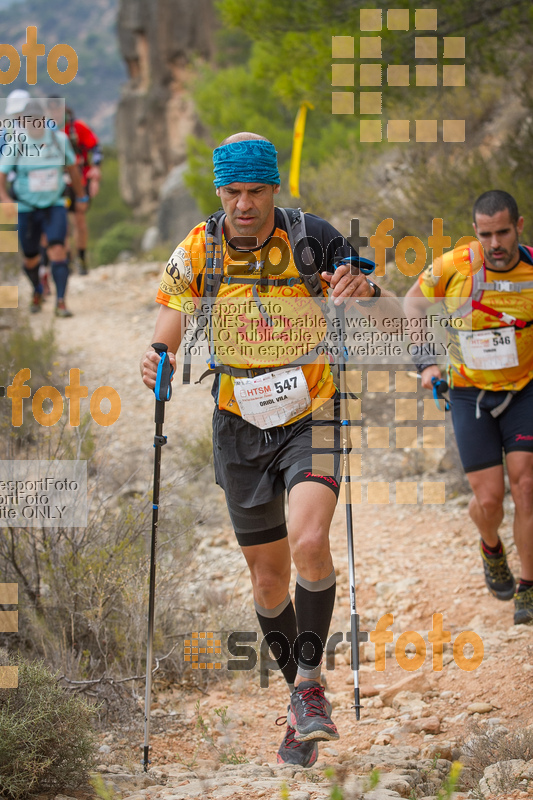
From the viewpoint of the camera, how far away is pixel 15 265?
14.1 m

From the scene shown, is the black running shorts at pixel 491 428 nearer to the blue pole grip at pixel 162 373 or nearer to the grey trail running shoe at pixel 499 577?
the grey trail running shoe at pixel 499 577

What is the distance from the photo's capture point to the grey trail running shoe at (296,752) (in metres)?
3.53

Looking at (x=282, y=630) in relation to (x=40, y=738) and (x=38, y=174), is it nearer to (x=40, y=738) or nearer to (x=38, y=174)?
(x=40, y=738)

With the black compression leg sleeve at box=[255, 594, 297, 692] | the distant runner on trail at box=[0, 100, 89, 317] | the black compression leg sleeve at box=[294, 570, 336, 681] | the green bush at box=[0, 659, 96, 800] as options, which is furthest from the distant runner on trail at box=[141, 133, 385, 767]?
the distant runner on trail at box=[0, 100, 89, 317]

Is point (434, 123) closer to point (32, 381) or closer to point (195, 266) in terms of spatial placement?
point (32, 381)

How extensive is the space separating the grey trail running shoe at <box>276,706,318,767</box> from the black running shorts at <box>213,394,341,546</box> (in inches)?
30.7

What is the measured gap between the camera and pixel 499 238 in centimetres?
461

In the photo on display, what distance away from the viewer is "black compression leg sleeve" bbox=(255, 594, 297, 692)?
3.81m

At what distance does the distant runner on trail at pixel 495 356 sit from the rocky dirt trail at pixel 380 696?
607 millimetres

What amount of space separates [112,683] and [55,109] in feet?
26.8

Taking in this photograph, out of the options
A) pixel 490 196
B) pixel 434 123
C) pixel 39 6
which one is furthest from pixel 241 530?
pixel 39 6

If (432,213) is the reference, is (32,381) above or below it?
below

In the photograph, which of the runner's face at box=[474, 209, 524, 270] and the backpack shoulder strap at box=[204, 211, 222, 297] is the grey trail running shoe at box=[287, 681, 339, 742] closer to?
the backpack shoulder strap at box=[204, 211, 222, 297]

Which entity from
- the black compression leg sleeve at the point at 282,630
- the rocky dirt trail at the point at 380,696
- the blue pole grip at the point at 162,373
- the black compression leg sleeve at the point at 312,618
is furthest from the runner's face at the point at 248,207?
the rocky dirt trail at the point at 380,696
